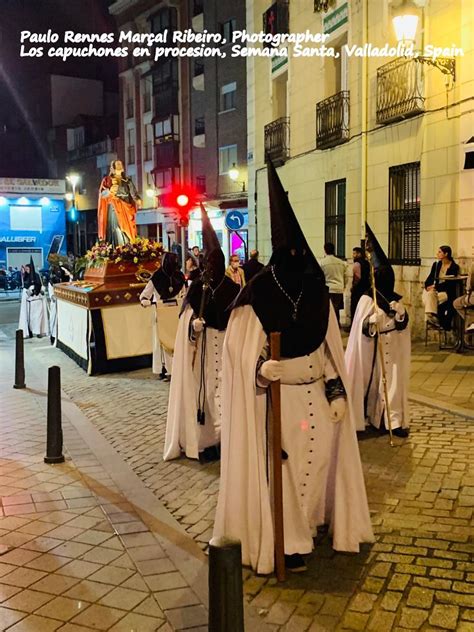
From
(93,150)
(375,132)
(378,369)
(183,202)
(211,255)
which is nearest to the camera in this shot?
(211,255)

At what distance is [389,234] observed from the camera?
1495 centimetres

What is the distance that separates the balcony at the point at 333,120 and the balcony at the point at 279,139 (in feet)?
7.44

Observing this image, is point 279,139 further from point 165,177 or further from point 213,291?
point 165,177

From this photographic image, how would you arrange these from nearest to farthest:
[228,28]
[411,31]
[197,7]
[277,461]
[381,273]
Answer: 1. [277,461]
2. [381,273]
3. [411,31]
4. [228,28]
5. [197,7]

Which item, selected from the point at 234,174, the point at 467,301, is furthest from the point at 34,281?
the point at 234,174

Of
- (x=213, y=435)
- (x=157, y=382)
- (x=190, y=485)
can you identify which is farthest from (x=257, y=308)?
(x=157, y=382)

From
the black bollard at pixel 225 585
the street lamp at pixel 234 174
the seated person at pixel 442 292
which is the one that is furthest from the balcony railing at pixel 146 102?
the black bollard at pixel 225 585

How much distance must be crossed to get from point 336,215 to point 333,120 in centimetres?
239

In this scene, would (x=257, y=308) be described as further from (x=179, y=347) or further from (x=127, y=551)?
(x=179, y=347)

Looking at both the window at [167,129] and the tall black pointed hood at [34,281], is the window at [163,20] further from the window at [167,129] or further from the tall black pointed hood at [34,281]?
the tall black pointed hood at [34,281]

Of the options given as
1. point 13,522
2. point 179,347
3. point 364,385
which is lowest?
point 13,522

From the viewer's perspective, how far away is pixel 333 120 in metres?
17.0

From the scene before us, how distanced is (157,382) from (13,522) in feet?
17.7

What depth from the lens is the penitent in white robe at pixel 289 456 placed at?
162 inches
